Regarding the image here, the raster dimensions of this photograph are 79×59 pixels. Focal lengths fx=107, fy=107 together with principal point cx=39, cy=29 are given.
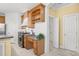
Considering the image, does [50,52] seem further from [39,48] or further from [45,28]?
[45,28]

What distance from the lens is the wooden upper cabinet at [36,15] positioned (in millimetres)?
1565

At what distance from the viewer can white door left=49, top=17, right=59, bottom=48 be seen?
1.57 metres

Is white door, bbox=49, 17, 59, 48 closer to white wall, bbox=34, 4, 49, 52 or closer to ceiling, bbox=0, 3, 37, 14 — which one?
white wall, bbox=34, 4, 49, 52

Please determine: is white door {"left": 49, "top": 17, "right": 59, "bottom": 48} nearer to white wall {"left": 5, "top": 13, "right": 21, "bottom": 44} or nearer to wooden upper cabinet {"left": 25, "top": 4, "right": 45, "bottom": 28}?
wooden upper cabinet {"left": 25, "top": 4, "right": 45, "bottom": 28}

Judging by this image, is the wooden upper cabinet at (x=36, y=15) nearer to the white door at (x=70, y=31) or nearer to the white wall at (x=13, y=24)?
the white wall at (x=13, y=24)

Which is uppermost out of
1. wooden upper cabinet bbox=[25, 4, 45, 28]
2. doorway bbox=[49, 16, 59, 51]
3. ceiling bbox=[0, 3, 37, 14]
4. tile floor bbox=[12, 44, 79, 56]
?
ceiling bbox=[0, 3, 37, 14]

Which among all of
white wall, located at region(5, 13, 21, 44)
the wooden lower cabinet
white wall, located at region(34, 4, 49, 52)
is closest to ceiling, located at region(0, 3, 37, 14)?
white wall, located at region(5, 13, 21, 44)

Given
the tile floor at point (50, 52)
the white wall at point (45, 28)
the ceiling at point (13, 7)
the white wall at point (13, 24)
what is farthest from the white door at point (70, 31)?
the white wall at point (13, 24)

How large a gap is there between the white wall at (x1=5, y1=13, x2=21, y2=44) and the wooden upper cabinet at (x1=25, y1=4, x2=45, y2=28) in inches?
6.8

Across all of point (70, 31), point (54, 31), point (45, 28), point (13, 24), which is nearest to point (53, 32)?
point (54, 31)

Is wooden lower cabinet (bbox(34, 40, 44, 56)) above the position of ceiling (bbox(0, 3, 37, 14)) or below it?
below

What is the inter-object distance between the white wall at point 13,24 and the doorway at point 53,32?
19.7 inches

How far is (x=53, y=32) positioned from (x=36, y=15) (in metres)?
0.37

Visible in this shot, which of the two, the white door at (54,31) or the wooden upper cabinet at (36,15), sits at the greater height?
the wooden upper cabinet at (36,15)
